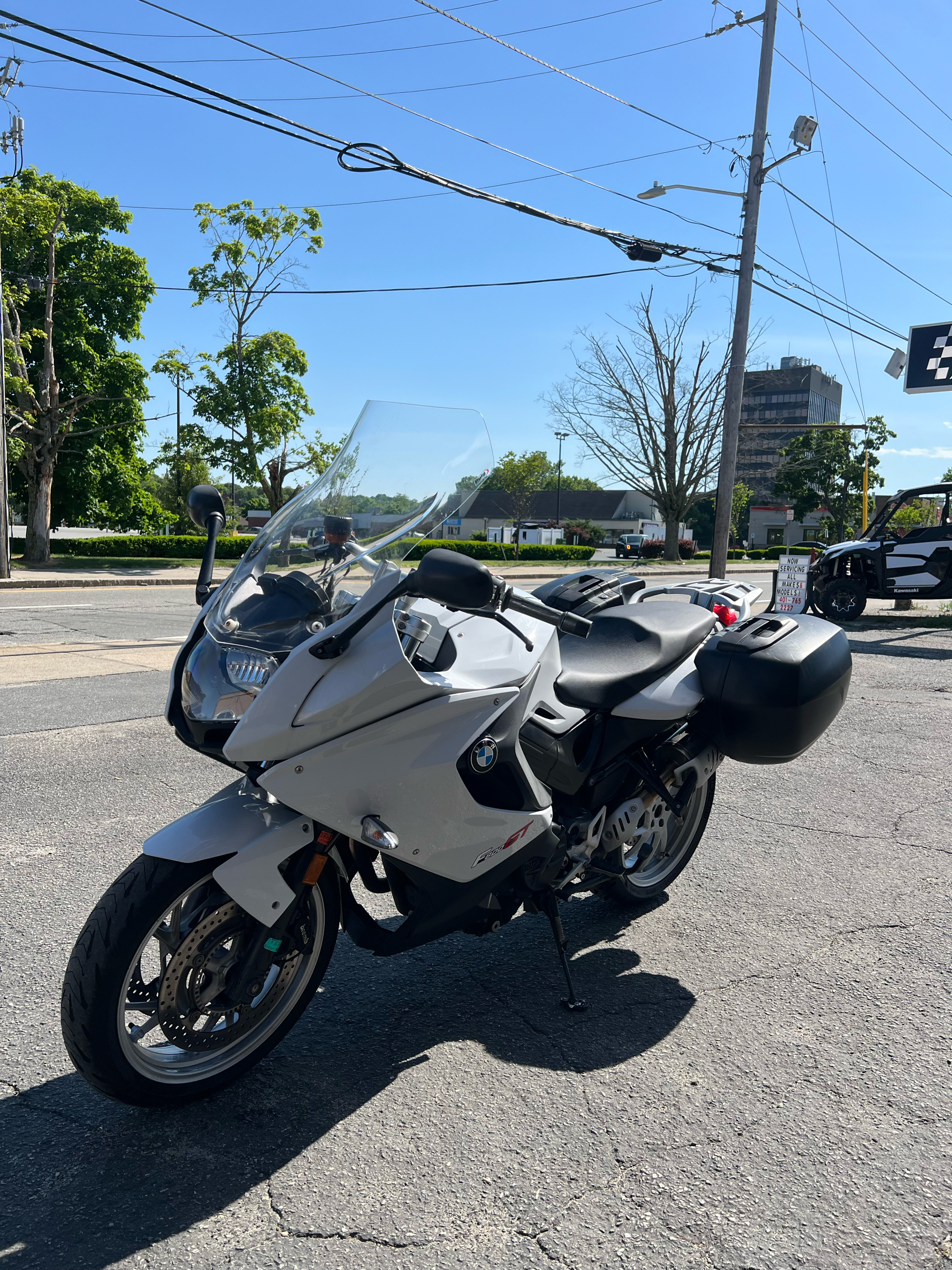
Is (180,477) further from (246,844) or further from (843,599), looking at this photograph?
(246,844)

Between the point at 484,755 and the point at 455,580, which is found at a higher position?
the point at 455,580

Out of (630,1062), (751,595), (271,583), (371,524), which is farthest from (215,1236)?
(751,595)

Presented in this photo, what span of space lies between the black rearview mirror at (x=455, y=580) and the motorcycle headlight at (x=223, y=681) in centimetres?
46

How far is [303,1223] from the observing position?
2039 mm

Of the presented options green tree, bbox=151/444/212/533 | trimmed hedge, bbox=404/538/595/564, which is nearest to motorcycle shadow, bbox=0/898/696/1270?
trimmed hedge, bbox=404/538/595/564

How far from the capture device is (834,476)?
75.2 meters

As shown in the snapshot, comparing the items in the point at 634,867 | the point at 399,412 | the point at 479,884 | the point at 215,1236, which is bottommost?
the point at 215,1236

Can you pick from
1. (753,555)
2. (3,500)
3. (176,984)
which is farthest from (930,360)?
(753,555)

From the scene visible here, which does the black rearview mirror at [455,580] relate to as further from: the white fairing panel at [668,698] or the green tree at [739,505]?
the green tree at [739,505]

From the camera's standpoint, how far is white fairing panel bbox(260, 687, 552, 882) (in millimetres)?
2273

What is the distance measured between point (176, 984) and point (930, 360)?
22.4 metres

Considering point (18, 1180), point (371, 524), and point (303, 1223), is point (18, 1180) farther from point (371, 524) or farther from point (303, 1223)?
point (371, 524)

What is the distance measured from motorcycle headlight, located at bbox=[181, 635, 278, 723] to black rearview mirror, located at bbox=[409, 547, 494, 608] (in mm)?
458

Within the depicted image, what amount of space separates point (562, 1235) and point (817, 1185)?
649 millimetres
